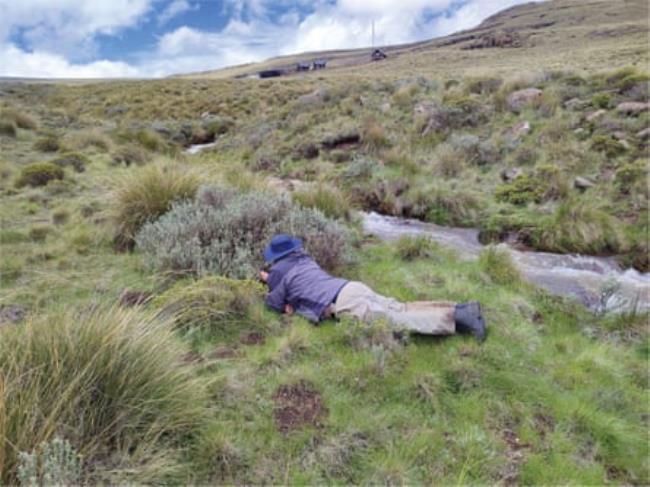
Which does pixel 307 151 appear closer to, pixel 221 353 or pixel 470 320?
pixel 470 320

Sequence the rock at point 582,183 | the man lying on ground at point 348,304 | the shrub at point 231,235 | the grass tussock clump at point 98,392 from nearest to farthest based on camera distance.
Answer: the grass tussock clump at point 98,392 < the man lying on ground at point 348,304 < the shrub at point 231,235 < the rock at point 582,183

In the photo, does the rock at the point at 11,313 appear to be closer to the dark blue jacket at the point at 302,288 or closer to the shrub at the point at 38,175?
the dark blue jacket at the point at 302,288

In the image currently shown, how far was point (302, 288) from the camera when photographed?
172 inches

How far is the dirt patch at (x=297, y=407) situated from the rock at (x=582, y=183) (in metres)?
7.39

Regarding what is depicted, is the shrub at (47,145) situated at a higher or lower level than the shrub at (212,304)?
higher

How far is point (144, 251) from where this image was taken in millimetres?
5469

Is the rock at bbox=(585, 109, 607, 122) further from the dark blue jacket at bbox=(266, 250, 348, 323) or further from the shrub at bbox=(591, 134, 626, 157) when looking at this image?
the dark blue jacket at bbox=(266, 250, 348, 323)

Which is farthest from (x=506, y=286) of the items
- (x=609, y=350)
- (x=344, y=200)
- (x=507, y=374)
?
(x=344, y=200)

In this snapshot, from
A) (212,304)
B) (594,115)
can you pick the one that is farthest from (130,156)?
(594,115)

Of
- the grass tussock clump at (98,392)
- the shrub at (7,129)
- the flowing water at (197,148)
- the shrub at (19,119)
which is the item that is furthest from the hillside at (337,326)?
the flowing water at (197,148)

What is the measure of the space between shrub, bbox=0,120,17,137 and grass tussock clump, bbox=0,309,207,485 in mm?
13633

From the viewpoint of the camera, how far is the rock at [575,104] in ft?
37.0

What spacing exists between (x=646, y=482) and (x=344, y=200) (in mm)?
5513

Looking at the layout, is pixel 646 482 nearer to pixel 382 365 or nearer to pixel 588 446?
pixel 588 446
